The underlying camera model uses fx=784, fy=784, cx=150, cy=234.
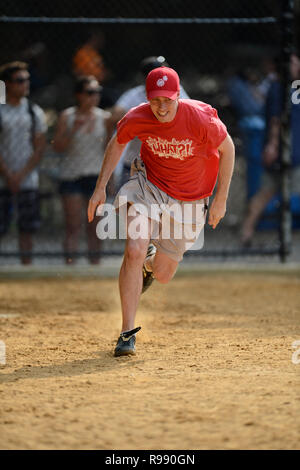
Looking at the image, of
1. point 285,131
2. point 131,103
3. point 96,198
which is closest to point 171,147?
point 96,198

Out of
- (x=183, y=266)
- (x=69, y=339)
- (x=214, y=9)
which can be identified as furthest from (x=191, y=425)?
(x=214, y=9)

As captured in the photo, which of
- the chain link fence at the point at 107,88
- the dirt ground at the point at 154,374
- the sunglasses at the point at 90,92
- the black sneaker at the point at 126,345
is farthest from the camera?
the chain link fence at the point at 107,88

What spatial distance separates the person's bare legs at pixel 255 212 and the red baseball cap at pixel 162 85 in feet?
15.7

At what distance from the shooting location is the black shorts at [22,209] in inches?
337

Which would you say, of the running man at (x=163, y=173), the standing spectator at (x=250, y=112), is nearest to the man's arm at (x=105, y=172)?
the running man at (x=163, y=173)

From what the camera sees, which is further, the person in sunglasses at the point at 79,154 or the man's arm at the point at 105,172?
the person in sunglasses at the point at 79,154

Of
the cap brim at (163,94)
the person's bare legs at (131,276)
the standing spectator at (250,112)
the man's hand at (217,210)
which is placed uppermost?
the standing spectator at (250,112)

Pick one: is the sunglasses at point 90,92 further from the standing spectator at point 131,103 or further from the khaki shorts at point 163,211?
the khaki shorts at point 163,211

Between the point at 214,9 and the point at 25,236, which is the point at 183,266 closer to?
the point at 25,236

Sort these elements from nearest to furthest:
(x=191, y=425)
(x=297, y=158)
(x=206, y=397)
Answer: (x=191, y=425) < (x=206, y=397) < (x=297, y=158)

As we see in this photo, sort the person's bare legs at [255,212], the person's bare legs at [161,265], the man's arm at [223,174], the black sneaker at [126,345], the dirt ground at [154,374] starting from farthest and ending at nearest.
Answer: the person's bare legs at [255,212]
the person's bare legs at [161,265]
the man's arm at [223,174]
the black sneaker at [126,345]
the dirt ground at [154,374]

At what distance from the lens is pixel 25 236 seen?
8672 millimetres

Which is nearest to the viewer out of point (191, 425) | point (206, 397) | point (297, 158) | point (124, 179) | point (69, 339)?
point (191, 425)
